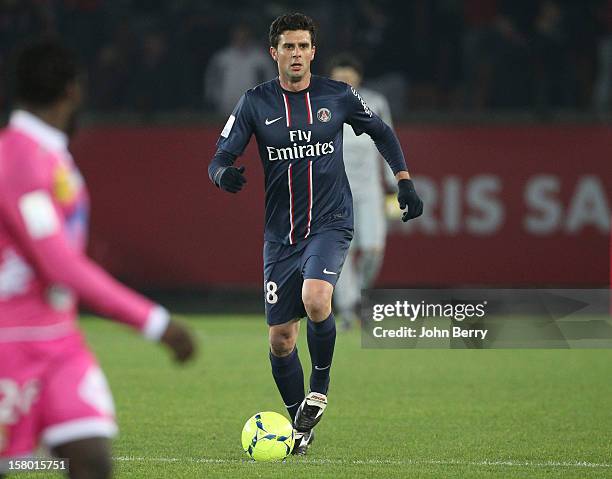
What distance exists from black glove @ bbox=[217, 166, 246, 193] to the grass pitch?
1.35 meters

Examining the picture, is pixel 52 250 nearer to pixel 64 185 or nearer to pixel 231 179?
pixel 64 185

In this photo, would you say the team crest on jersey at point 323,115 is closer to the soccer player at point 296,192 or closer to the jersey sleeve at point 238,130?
the soccer player at point 296,192

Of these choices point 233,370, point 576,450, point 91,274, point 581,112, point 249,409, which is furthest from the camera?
point 581,112

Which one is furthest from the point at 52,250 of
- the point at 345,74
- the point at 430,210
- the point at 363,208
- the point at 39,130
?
the point at 430,210

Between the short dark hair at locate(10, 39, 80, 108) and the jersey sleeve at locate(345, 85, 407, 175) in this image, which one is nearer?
the short dark hair at locate(10, 39, 80, 108)

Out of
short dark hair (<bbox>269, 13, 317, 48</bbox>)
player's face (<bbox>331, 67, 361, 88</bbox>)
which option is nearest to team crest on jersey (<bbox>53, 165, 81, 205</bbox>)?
short dark hair (<bbox>269, 13, 317, 48</bbox>)

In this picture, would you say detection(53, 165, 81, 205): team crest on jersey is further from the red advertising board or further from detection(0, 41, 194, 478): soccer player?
the red advertising board

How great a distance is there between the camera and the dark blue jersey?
740 cm

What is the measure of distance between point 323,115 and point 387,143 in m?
0.47

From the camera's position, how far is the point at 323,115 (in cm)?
744

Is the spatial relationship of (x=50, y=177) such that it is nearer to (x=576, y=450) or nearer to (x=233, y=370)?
(x=576, y=450)

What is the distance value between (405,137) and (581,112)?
6.55ft

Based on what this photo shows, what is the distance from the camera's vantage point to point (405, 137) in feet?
53.0

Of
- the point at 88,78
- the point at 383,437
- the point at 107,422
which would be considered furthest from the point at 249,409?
the point at 88,78
